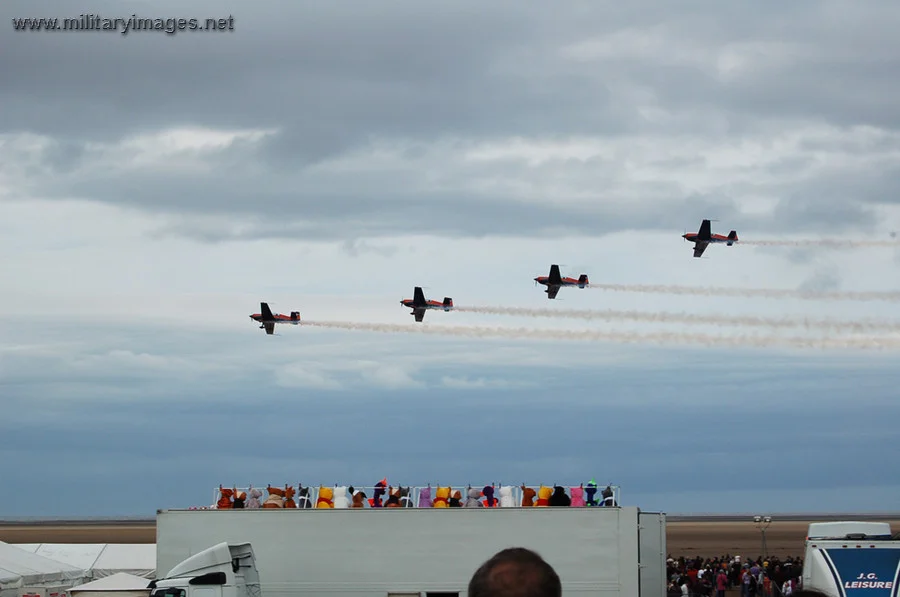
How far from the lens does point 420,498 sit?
38.1m

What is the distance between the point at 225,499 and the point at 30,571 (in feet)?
40.1

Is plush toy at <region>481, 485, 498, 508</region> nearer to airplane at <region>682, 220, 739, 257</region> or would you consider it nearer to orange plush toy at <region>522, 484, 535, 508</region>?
orange plush toy at <region>522, 484, 535, 508</region>

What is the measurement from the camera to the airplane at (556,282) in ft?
270

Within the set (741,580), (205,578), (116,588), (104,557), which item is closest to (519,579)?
(205,578)

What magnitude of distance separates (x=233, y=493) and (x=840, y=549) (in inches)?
819

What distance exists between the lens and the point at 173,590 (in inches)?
1230

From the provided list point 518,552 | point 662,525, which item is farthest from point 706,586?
point 518,552

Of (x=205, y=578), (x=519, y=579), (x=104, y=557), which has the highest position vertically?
(x=519, y=579)

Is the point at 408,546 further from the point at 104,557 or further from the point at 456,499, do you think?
the point at 104,557

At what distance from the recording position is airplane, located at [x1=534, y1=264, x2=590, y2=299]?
8244 cm

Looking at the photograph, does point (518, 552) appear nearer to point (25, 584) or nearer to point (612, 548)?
point (612, 548)

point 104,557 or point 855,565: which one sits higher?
point 855,565

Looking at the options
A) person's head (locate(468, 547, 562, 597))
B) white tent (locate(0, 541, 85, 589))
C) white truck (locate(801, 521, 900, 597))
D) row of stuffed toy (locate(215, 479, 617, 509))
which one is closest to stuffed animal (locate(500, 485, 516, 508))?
row of stuffed toy (locate(215, 479, 617, 509))

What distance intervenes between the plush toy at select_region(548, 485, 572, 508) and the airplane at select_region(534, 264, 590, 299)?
4569 cm
